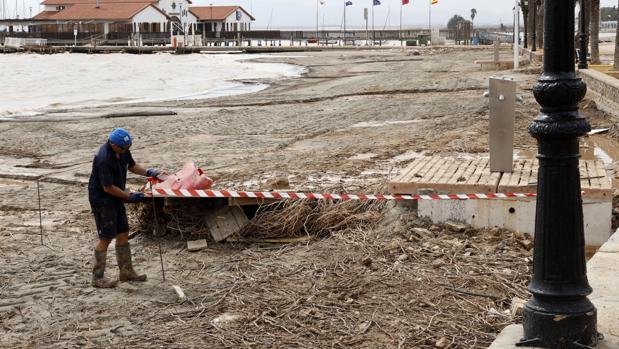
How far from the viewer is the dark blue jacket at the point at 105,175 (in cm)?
782

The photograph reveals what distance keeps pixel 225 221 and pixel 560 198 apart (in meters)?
5.08

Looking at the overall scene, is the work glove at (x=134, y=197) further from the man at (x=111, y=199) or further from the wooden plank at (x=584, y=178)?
the wooden plank at (x=584, y=178)

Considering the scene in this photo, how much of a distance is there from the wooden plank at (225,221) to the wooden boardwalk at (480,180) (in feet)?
5.24

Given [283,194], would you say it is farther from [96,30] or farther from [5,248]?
[96,30]

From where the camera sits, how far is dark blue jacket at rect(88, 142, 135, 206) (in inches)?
308

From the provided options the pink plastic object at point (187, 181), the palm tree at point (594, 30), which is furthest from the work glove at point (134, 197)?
the palm tree at point (594, 30)

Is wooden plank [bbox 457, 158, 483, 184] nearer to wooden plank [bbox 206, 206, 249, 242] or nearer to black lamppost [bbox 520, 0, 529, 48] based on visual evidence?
wooden plank [bbox 206, 206, 249, 242]

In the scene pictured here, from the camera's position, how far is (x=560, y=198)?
482cm

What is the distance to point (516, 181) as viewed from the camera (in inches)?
356

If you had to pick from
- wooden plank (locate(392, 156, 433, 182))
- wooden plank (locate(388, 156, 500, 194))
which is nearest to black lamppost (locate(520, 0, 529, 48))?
wooden plank (locate(392, 156, 433, 182))

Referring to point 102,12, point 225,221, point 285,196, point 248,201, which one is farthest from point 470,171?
point 102,12

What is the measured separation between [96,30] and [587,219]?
378ft

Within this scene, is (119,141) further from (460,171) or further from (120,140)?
(460,171)

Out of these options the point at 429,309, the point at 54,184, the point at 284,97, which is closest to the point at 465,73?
the point at 284,97
